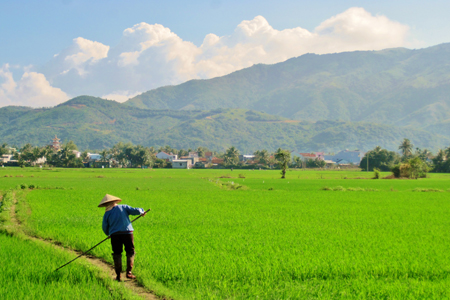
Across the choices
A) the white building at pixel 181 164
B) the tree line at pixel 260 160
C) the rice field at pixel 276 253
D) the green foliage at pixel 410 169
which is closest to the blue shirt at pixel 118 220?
the rice field at pixel 276 253

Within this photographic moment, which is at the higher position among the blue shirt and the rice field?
the blue shirt

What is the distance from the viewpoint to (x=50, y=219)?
51.6ft

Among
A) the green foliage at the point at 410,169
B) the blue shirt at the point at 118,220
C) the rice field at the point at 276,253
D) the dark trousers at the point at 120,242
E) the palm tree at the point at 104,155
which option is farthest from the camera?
the palm tree at the point at 104,155

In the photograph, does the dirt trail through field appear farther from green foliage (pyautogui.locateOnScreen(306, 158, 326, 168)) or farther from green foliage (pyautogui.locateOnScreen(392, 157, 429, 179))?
green foliage (pyautogui.locateOnScreen(306, 158, 326, 168))

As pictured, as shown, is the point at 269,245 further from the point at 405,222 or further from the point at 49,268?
the point at 405,222

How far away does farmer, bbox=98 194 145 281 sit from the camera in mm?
7656

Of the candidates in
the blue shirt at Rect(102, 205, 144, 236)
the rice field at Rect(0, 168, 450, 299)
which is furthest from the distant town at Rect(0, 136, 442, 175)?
the blue shirt at Rect(102, 205, 144, 236)

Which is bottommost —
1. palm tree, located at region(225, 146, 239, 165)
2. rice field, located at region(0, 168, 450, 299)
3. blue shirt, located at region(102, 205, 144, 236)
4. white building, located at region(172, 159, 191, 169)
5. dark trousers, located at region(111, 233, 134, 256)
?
rice field, located at region(0, 168, 450, 299)

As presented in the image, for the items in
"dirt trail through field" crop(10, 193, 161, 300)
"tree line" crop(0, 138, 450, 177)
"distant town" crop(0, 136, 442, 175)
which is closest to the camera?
"dirt trail through field" crop(10, 193, 161, 300)

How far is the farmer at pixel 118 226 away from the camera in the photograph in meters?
7.66

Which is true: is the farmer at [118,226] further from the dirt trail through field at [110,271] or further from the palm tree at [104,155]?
the palm tree at [104,155]

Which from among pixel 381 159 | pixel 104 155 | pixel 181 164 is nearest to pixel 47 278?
pixel 381 159

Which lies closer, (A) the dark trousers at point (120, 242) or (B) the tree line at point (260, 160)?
(A) the dark trousers at point (120, 242)

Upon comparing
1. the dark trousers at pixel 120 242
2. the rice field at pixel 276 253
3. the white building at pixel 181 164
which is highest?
the white building at pixel 181 164
